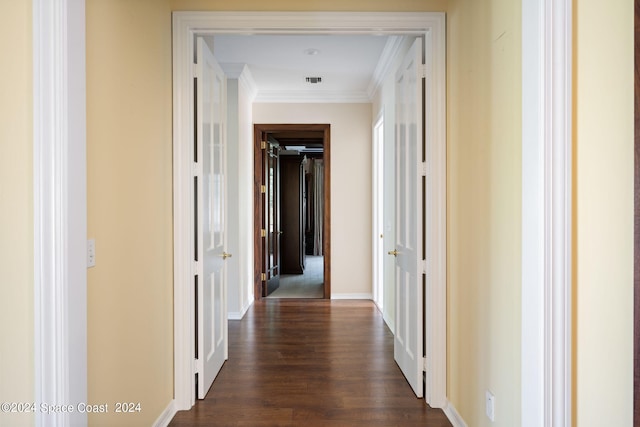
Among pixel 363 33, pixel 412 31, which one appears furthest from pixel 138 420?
pixel 412 31

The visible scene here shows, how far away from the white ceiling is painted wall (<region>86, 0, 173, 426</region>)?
161 centimetres

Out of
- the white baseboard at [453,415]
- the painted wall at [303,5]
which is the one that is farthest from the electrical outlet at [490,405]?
the painted wall at [303,5]

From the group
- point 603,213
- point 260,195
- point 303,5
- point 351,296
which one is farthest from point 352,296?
point 603,213

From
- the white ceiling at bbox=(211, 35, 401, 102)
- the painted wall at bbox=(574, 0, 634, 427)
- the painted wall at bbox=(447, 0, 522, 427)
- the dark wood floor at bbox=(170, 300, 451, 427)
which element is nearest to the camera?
the painted wall at bbox=(574, 0, 634, 427)

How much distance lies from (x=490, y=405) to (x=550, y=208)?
1.07 meters

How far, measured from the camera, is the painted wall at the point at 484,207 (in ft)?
5.43

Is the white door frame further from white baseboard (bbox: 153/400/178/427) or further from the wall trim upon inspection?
white baseboard (bbox: 153/400/178/427)

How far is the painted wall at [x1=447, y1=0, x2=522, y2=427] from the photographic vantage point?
1.65m

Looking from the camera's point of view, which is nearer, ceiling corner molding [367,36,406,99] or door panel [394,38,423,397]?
door panel [394,38,423,397]

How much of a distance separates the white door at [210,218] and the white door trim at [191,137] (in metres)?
0.08

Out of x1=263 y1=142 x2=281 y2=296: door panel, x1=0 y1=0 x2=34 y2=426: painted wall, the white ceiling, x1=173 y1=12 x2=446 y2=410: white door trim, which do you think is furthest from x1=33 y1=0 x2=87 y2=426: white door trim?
x1=263 y1=142 x2=281 y2=296: door panel

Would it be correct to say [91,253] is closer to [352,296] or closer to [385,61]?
[385,61]

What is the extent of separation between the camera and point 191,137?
252 cm

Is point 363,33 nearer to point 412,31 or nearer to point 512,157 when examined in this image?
point 412,31
